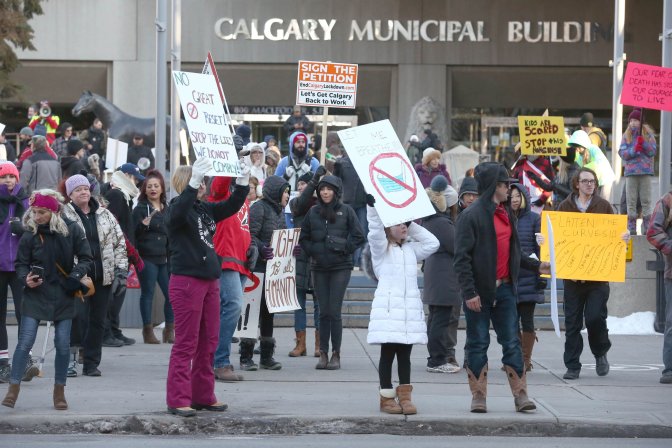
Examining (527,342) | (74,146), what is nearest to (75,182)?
(527,342)

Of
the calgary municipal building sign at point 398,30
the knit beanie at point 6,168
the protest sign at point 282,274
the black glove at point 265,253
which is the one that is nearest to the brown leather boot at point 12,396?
the knit beanie at point 6,168

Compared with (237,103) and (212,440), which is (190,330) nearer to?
(212,440)

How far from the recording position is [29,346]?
A: 373 inches

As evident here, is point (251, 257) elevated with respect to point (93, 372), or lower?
elevated

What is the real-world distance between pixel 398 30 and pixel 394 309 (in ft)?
70.3

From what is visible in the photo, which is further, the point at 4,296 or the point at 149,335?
the point at 149,335

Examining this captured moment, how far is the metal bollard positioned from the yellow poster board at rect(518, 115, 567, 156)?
6.33 feet

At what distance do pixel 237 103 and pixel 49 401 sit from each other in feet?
69.3

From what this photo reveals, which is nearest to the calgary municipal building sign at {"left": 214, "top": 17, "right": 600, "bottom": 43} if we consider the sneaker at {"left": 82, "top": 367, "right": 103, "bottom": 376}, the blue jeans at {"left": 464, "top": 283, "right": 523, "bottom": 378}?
the sneaker at {"left": 82, "top": 367, "right": 103, "bottom": 376}

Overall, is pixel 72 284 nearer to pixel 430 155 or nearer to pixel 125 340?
pixel 125 340

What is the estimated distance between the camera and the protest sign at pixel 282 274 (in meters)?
12.0

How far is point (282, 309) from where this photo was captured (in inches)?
472

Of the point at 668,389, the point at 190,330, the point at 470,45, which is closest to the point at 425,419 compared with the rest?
the point at 190,330

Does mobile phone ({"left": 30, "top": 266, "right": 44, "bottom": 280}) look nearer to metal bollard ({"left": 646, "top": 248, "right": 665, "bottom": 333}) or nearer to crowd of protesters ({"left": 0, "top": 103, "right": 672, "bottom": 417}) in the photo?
crowd of protesters ({"left": 0, "top": 103, "right": 672, "bottom": 417})
